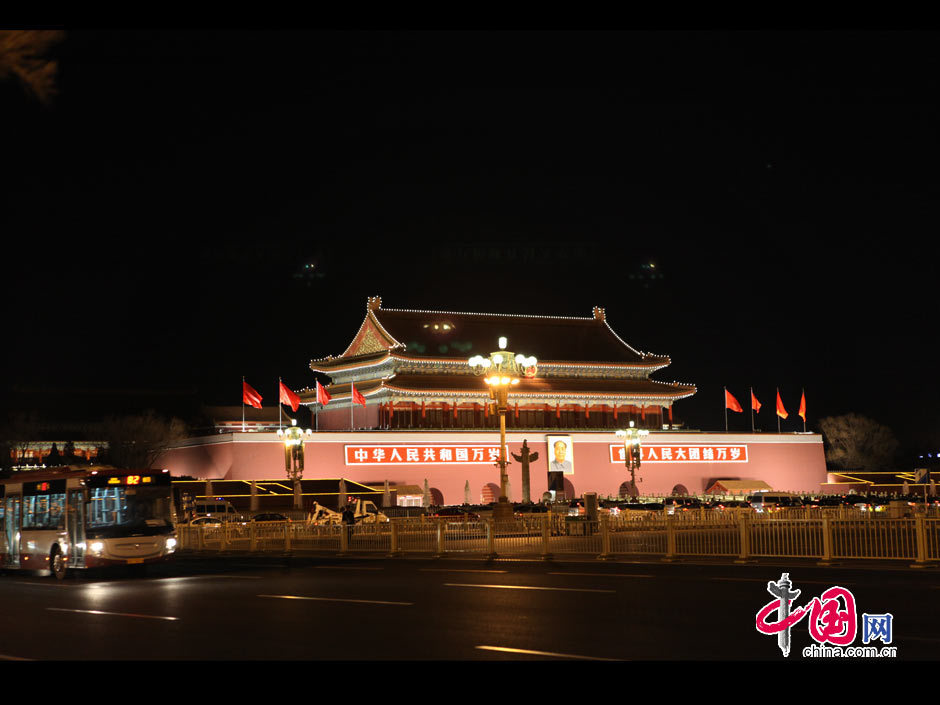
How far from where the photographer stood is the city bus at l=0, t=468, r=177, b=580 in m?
22.2

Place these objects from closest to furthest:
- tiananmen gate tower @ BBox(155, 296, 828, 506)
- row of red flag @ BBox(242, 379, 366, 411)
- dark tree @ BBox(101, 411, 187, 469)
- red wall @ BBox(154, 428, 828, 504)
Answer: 1. row of red flag @ BBox(242, 379, 366, 411)
2. red wall @ BBox(154, 428, 828, 504)
3. tiananmen gate tower @ BBox(155, 296, 828, 506)
4. dark tree @ BBox(101, 411, 187, 469)

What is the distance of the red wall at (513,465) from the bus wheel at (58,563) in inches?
1224

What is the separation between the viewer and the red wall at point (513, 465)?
54.9 m

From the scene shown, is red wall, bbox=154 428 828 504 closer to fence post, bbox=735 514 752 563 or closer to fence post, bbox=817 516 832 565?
fence post, bbox=735 514 752 563

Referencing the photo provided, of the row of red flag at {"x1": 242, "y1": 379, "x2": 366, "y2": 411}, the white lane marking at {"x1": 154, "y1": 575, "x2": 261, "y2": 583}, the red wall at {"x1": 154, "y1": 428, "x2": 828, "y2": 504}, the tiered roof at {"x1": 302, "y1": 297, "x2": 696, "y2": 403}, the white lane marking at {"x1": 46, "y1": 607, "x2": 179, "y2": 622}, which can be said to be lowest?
the white lane marking at {"x1": 154, "y1": 575, "x2": 261, "y2": 583}

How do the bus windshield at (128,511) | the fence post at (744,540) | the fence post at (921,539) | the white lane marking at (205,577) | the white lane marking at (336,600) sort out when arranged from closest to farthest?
the white lane marking at (336,600), the fence post at (921,539), the white lane marking at (205,577), the fence post at (744,540), the bus windshield at (128,511)

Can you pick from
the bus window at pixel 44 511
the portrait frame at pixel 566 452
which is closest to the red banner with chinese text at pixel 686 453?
Answer: the portrait frame at pixel 566 452

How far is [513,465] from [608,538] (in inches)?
1498

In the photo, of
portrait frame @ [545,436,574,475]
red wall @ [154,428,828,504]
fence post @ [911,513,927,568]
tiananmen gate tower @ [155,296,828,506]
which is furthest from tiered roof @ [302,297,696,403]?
fence post @ [911,513,927,568]

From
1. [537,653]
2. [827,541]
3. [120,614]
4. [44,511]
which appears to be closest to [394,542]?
[44,511]

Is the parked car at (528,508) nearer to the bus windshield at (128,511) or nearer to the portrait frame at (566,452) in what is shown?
the portrait frame at (566,452)

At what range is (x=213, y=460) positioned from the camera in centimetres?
5566

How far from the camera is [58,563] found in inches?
896

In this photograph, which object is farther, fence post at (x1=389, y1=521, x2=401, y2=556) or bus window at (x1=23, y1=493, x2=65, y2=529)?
fence post at (x1=389, y1=521, x2=401, y2=556)
